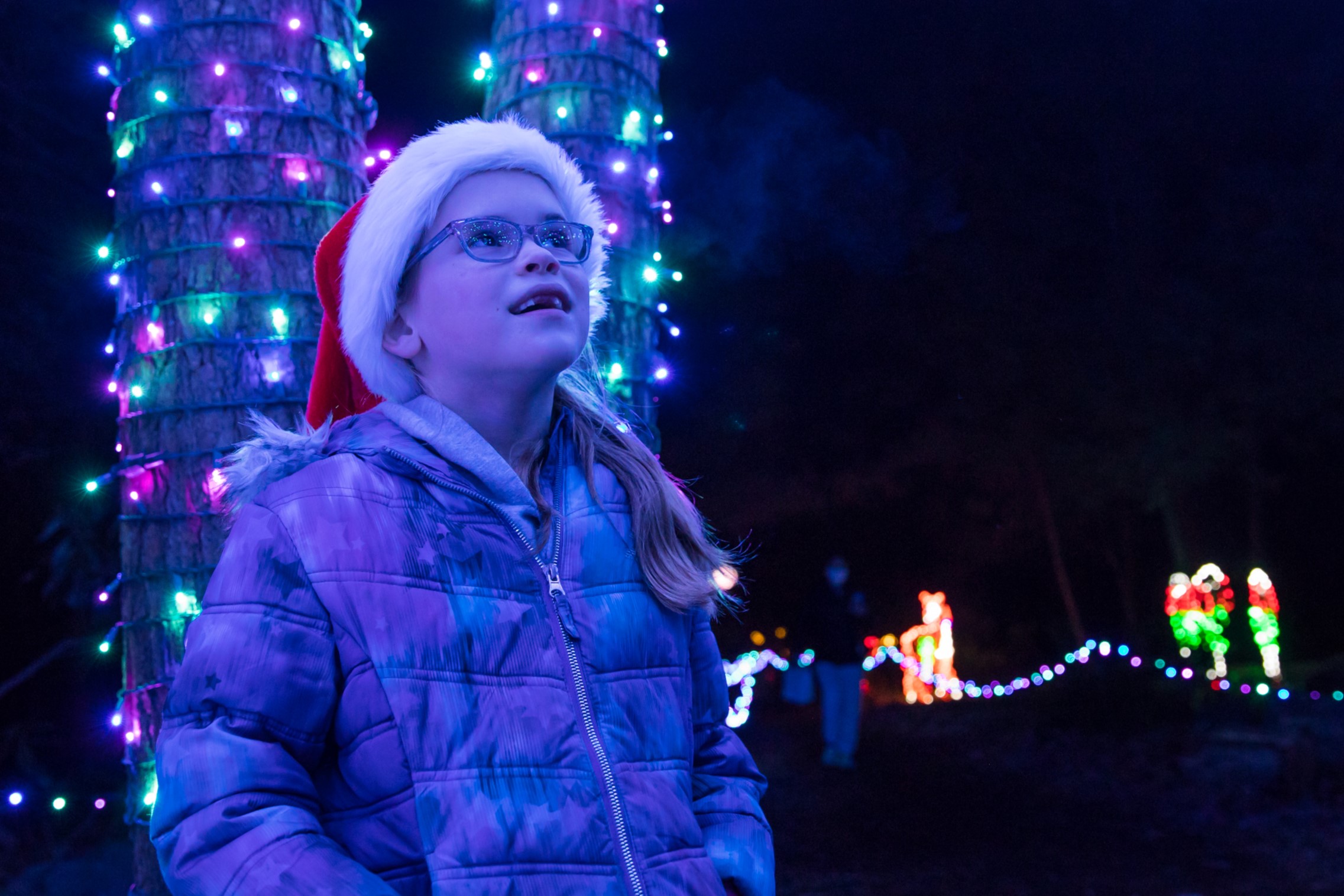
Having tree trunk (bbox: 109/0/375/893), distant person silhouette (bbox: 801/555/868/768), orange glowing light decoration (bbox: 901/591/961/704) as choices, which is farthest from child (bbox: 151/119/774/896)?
orange glowing light decoration (bbox: 901/591/961/704)

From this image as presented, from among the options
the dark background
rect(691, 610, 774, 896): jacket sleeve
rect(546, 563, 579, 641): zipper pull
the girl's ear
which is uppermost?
the dark background

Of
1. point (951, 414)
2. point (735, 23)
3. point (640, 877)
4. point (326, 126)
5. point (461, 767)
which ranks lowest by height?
point (640, 877)

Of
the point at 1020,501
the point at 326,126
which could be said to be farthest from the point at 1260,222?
the point at 326,126

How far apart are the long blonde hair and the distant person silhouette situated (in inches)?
217

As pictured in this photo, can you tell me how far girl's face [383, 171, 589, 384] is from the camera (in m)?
1.40

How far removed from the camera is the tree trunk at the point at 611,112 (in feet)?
12.3

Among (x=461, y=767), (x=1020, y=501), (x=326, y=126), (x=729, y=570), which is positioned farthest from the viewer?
(x=1020, y=501)

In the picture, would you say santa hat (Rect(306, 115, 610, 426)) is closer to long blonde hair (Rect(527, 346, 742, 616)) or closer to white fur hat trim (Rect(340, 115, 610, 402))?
white fur hat trim (Rect(340, 115, 610, 402))

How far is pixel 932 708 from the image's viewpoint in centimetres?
960

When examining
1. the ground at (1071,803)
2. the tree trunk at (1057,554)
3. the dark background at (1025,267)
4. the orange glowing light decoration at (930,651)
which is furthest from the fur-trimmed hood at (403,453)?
the tree trunk at (1057,554)

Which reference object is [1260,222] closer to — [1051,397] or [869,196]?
[1051,397]

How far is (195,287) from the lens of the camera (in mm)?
2992

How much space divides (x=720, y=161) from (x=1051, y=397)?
5184 millimetres

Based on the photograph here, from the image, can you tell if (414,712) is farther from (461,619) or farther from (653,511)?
(653,511)
